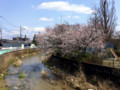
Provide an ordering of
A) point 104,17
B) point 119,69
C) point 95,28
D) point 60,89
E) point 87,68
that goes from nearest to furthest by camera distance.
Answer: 1. point 119,69
2. point 60,89
3. point 87,68
4. point 95,28
5. point 104,17

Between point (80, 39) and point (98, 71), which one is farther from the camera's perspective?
point (80, 39)

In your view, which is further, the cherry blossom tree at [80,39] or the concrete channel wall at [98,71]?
the cherry blossom tree at [80,39]

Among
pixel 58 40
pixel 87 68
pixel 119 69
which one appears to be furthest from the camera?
pixel 58 40

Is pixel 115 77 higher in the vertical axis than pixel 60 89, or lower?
higher

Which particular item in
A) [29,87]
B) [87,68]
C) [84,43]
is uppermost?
[84,43]

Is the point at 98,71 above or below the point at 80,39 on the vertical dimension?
below

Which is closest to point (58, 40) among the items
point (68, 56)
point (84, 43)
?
point (68, 56)

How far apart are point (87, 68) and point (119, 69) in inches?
176

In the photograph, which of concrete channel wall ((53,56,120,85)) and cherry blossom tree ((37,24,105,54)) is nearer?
concrete channel wall ((53,56,120,85))

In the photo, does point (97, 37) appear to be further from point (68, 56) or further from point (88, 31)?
point (68, 56)

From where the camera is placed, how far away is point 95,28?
17.0m

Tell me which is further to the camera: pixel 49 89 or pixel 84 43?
pixel 84 43

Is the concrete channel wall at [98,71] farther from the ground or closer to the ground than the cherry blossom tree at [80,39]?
closer to the ground

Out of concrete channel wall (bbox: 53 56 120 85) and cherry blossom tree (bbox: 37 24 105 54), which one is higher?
cherry blossom tree (bbox: 37 24 105 54)
